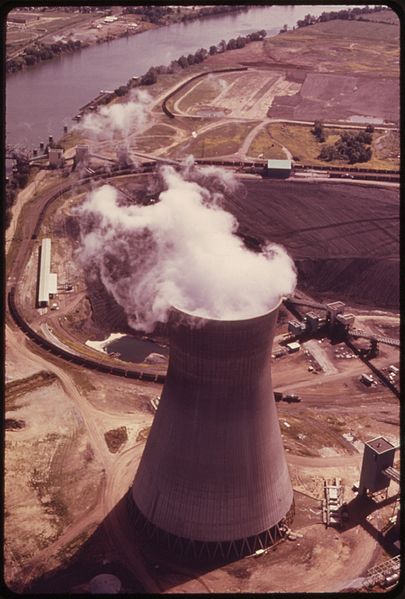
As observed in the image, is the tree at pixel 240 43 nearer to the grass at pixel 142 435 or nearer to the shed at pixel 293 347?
the shed at pixel 293 347

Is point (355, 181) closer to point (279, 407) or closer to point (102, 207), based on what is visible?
point (102, 207)

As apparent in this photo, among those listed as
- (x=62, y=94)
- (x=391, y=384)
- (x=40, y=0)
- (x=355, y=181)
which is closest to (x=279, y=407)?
(x=391, y=384)

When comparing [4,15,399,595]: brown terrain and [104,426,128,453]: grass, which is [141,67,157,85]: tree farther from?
[104,426,128,453]: grass

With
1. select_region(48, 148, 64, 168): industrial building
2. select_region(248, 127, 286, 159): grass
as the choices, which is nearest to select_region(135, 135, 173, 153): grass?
select_region(48, 148, 64, 168): industrial building

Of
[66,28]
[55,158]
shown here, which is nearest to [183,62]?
[66,28]

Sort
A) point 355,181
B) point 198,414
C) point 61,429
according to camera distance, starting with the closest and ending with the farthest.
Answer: point 198,414 < point 61,429 < point 355,181

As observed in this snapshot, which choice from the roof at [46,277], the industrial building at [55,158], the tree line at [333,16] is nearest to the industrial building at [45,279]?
the roof at [46,277]
